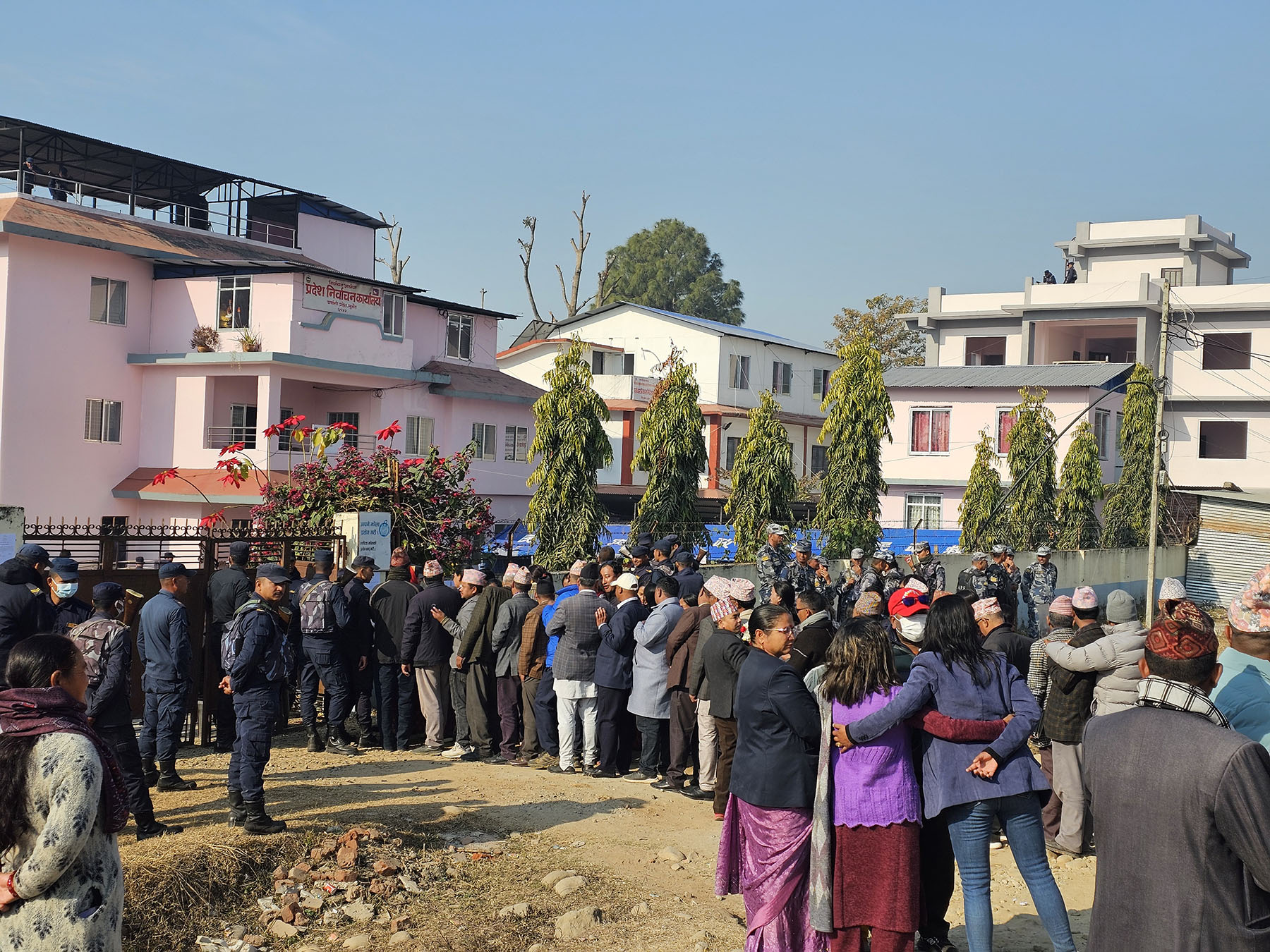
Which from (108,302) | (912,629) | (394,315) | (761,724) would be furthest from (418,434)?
(761,724)

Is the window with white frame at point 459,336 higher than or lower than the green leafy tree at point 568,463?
higher

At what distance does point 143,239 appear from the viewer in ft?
102

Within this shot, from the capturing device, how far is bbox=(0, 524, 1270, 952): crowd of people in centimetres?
379

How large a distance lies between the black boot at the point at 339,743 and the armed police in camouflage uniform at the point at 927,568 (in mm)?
8148

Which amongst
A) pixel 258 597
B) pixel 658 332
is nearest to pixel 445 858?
pixel 258 597

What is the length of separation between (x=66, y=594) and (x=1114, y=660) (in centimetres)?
766

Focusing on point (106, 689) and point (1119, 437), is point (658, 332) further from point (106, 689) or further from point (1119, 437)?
point (106, 689)

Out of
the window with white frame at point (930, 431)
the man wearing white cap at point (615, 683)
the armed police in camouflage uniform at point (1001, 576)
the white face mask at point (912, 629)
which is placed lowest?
the man wearing white cap at point (615, 683)

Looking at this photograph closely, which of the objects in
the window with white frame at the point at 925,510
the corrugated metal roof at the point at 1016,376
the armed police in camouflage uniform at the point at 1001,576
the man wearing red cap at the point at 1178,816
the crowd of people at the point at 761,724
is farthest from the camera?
the window with white frame at the point at 925,510

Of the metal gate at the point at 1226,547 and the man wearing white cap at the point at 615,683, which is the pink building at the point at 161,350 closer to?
the man wearing white cap at the point at 615,683

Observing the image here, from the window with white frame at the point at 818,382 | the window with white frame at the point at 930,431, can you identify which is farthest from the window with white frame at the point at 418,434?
the window with white frame at the point at 818,382

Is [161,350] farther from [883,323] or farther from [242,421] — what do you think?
[883,323]

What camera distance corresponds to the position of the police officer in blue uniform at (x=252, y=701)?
815cm

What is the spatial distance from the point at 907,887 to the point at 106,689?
543 cm
